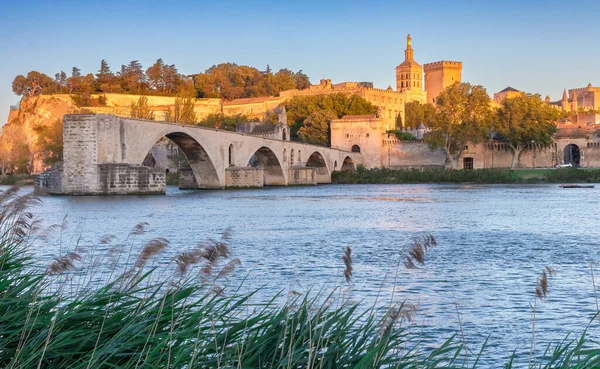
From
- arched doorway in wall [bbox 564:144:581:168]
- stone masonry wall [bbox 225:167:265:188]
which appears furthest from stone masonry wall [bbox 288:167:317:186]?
arched doorway in wall [bbox 564:144:581:168]

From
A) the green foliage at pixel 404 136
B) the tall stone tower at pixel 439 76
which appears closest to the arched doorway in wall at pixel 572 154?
the green foliage at pixel 404 136

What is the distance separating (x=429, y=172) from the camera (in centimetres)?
6312

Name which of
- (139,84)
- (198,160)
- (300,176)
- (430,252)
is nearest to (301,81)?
(139,84)

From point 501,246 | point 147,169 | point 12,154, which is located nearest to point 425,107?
point 12,154

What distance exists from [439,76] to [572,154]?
50001 millimetres

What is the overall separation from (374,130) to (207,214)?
58.4 metres

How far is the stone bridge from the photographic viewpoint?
3609 centimetres

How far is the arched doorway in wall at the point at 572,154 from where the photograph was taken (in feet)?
261

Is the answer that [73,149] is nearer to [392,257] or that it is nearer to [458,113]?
[392,257]

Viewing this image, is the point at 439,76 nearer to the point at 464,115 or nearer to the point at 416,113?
the point at 416,113

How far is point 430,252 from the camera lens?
13.9 meters

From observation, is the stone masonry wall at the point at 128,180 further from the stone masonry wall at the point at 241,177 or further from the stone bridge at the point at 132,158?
the stone masonry wall at the point at 241,177

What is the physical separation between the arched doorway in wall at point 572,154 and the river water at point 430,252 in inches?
2143

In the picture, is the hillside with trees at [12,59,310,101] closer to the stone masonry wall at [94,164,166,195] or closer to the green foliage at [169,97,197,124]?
the green foliage at [169,97,197,124]
